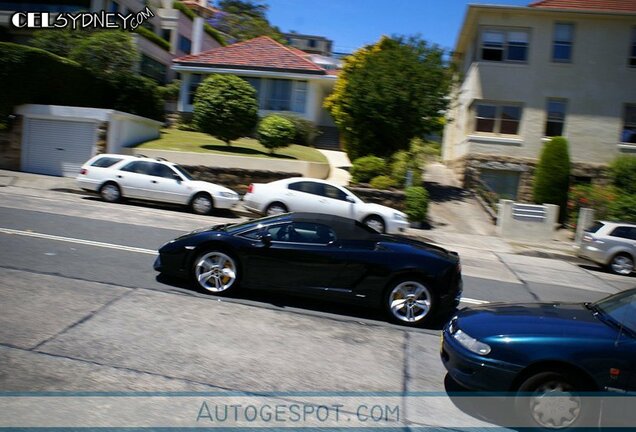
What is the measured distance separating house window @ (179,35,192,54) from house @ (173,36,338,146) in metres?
13.4

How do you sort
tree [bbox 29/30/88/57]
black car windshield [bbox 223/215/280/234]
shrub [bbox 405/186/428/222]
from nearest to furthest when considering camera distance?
black car windshield [bbox 223/215/280/234] → shrub [bbox 405/186/428/222] → tree [bbox 29/30/88/57]

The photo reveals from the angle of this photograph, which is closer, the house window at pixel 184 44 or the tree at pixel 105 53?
the tree at pixel 105 53

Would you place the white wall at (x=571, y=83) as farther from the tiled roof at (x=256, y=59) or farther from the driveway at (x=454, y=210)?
the tiled roof at (x=256, y=59)

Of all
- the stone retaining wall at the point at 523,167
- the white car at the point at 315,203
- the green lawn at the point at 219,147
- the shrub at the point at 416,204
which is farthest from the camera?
the stone retaining wall at the point at 523,167

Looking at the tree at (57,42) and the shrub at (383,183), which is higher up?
the tree at (57,42)

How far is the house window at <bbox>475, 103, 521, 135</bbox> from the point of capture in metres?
25.0

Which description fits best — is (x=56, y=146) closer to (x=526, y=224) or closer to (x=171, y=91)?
(x=171, y=91)

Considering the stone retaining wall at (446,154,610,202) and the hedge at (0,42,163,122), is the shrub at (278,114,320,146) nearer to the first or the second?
the hedge at (0,42,163,122)

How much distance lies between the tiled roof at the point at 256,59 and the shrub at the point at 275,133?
8290 mm

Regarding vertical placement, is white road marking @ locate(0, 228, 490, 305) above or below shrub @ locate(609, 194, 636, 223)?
below

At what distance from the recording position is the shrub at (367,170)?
20016mm

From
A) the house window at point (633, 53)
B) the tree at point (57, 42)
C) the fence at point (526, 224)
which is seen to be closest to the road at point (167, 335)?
the fence at point (526, 224)

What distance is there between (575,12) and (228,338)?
23972mm

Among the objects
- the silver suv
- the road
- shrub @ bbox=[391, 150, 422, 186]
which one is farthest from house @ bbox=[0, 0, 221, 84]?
the road
